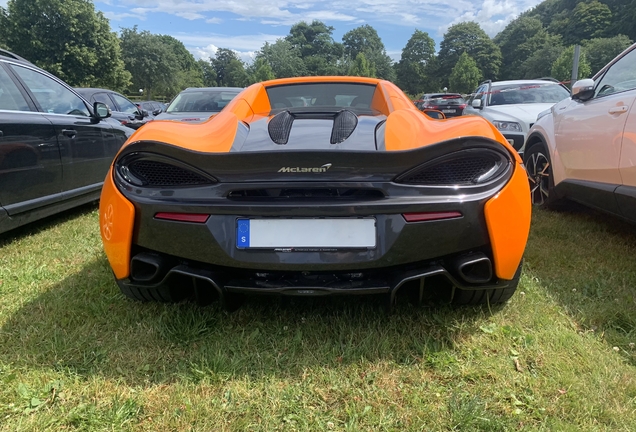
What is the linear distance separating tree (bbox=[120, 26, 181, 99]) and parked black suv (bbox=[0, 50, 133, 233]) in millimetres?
58286

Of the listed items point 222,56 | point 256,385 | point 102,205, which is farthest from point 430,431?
point 222,56

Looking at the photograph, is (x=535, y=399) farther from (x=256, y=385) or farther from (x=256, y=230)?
(x=256, y=230)

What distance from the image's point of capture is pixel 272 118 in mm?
2246

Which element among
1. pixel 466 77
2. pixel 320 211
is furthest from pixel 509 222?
pixel 466 77

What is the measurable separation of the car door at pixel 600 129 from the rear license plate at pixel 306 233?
194 cm

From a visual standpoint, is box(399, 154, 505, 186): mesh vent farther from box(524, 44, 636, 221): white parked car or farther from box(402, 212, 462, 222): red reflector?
box(524, 44, 636, 221): white parked car

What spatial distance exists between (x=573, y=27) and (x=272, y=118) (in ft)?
267

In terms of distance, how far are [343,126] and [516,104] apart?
21.4ft

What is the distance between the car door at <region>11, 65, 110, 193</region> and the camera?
147 inches

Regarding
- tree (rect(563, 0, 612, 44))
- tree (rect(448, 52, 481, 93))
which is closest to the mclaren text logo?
tree (rect(448, 52, 481, 93))

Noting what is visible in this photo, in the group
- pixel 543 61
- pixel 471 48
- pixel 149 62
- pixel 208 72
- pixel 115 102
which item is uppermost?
pixel 471 48

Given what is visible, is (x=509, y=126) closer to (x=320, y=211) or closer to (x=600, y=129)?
(x=600, y=129)

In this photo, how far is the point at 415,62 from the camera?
83875 millimetres

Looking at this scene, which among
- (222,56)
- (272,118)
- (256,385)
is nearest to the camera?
(256,385)
